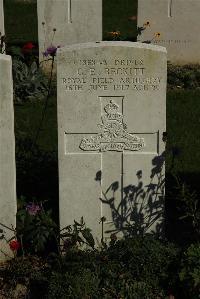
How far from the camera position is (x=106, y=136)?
563 cm

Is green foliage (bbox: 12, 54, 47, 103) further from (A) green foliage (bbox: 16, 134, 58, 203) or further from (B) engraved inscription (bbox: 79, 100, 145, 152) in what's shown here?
(B) engraved inscription (bbox: 79, 100, 145, 152)

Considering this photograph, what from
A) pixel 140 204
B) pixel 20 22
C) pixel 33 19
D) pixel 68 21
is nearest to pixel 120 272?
pixel 140 204

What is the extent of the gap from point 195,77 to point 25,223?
6.12 meters

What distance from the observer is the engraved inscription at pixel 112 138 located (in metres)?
5.58

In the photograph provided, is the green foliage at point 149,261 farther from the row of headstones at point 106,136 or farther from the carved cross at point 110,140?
the carved cross at point 110,140

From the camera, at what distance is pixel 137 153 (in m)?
5.70

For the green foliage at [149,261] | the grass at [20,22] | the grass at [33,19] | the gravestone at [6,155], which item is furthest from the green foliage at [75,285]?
the grass at [33,19]

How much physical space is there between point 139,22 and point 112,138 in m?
6.37

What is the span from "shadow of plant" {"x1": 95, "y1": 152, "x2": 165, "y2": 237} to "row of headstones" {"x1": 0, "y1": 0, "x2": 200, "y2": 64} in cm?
602

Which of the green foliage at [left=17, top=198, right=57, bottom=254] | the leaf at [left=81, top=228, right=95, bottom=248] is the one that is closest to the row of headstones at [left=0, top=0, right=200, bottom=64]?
the green foliage at [left=17, top=198, right=57, bottom=254]

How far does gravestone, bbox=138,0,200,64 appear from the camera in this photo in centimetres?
1170

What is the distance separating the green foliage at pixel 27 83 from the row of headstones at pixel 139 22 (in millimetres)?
1354

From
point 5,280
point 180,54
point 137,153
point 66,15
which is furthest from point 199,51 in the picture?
point 5,280

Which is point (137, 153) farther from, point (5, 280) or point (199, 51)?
point (199, 51)
